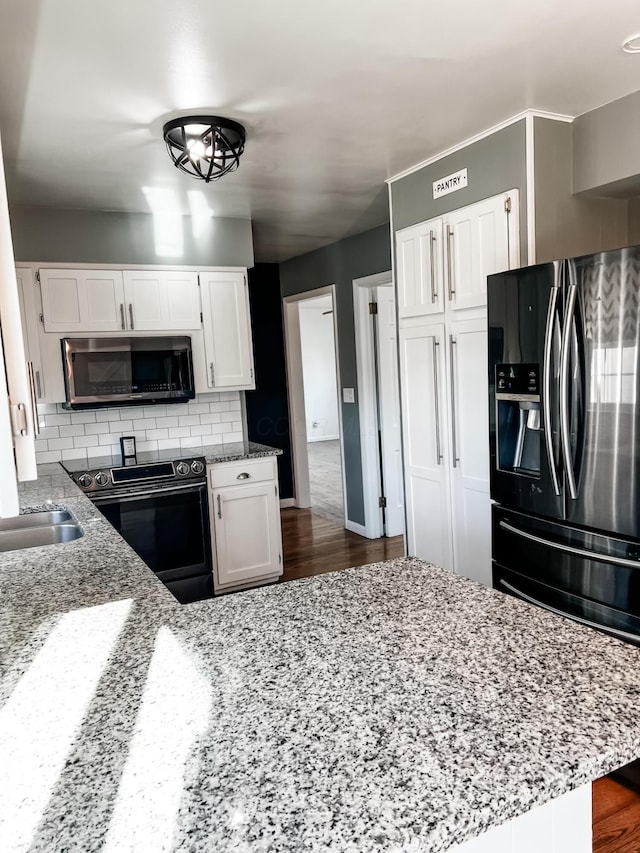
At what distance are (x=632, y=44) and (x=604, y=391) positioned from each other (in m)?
1.16

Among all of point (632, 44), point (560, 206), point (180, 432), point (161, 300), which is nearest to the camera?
point (632, 44)

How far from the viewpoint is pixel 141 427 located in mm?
4082

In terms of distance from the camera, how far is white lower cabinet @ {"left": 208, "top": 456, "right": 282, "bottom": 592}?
3709 mm

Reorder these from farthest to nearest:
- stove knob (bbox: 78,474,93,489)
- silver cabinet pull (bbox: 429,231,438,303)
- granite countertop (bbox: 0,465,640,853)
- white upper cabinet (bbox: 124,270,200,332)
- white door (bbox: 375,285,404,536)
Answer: white door (bbox: 375,285,404,536) → white upper cabinet (bbox: 124,270,200,332) → stove knob (bbox: 78,474,93,489) → silver cabinet pull (bbox: 429,231,438,303) → granite countertop (bbox: 0,465,640,853)

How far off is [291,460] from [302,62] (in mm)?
4327

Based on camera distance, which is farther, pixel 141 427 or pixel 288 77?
pixel 141 427

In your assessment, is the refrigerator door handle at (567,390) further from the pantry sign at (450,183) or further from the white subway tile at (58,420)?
the white subway tile at (58,420)

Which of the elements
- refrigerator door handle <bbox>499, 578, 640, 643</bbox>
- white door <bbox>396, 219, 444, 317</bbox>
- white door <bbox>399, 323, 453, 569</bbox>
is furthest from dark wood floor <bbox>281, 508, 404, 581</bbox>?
white door <bbox>396, 219, 444, 317</bbox>

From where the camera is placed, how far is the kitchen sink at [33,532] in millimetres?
2289

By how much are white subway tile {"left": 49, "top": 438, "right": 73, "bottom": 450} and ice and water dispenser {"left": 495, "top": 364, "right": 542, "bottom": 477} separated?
8.77 feet

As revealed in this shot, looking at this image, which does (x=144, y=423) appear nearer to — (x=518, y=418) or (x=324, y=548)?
(x=324, y=548)

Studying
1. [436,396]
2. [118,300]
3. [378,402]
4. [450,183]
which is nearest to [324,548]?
[378,402]

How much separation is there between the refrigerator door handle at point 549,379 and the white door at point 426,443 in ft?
2.99

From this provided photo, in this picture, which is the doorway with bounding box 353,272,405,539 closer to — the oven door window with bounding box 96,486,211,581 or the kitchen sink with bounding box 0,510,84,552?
the oven door window with bounding box 96,486,211,581
